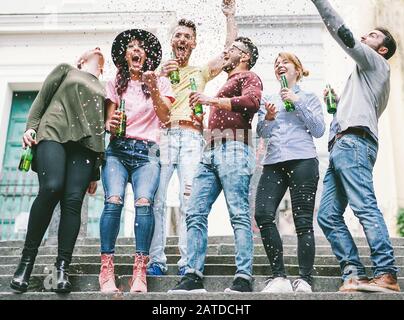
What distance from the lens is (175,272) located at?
495 centimetres

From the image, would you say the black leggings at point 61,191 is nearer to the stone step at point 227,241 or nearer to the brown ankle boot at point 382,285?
the brown ankle boot at point 382,285

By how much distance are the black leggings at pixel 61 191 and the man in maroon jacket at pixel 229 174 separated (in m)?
0.86

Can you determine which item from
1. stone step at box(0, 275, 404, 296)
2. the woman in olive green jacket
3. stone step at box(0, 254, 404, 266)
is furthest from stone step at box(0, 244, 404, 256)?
the woman in olive green jacket

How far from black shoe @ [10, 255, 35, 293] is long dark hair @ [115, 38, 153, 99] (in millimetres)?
1570

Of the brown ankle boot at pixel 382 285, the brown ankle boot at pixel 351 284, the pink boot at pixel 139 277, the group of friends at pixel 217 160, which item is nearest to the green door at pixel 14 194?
the group of friends at pixel 217 160

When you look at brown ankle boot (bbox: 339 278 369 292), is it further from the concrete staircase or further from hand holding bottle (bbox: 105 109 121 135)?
hand holding bottle (bbox: 105 109 121 135)

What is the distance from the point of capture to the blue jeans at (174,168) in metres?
4.76

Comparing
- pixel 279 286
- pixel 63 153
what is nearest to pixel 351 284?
pixel 279 286

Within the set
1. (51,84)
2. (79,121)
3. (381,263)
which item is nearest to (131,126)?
(79,121)

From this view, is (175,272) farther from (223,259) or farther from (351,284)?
(351,284)
